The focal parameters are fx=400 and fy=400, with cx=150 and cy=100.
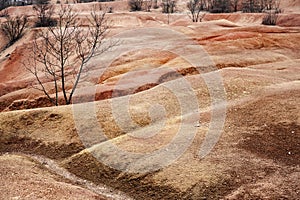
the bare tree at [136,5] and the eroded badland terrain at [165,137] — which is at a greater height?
the bare tree at [136,5]

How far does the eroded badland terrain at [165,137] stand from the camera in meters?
14.3

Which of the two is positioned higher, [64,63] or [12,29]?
[12,29]

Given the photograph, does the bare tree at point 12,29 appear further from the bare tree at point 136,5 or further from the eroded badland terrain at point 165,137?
the eroded badland terrain at point 165,137

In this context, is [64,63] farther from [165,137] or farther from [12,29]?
[12,29]

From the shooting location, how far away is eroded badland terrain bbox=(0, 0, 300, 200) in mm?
14273

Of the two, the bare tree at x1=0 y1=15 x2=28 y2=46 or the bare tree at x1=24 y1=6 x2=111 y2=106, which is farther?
the bare tree at x1=0 y1=15 x2=28 y2=46

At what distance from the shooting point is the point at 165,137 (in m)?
17.9

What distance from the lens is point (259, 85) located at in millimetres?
22531

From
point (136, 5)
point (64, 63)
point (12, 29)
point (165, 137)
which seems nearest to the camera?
point (165, 137)

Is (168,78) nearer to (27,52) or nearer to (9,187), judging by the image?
(9,187)

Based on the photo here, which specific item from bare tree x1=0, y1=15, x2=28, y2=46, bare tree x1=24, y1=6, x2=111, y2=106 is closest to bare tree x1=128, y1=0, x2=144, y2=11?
bare tree x1=0, y1=15, x2=28, y2=46

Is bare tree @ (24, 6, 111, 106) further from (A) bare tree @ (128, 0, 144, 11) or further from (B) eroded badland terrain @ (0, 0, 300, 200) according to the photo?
(A) bare tree @ (128, 0, 144, 11)

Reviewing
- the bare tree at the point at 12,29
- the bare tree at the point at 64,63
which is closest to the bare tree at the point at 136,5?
the bare tree at the point at 12,29

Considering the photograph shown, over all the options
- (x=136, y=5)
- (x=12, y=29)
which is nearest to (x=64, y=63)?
(x=12, y=29)
